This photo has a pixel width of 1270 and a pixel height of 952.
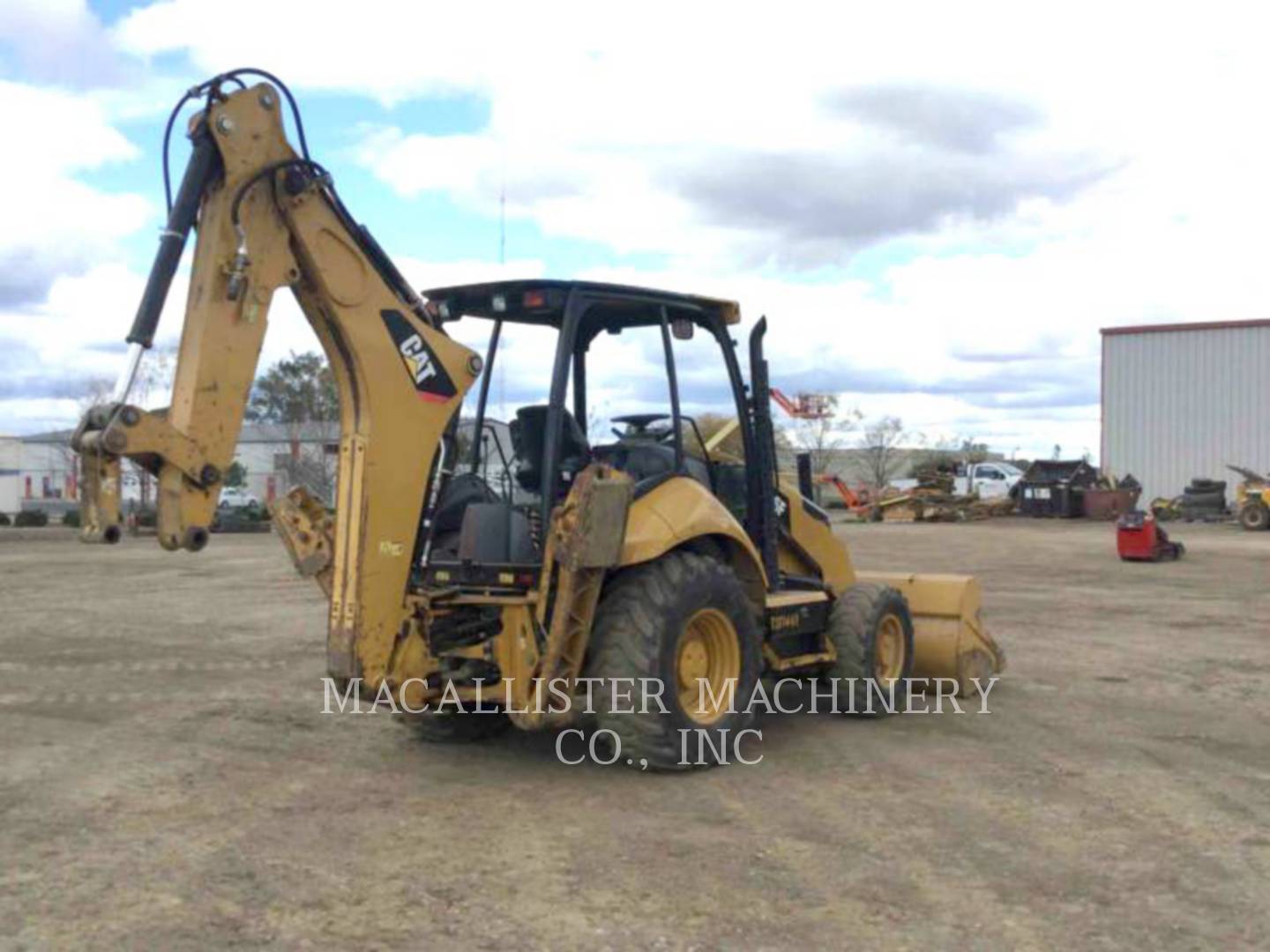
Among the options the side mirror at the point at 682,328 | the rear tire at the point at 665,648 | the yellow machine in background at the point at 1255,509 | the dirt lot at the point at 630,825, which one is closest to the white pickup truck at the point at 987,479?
the yellow machine in background at the point at 1255,509

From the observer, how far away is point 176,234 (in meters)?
5.75

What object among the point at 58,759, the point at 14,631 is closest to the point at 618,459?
the point at 58,759

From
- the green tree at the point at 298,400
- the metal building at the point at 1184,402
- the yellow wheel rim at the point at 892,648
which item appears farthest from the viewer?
the green tree at the point at 298,400

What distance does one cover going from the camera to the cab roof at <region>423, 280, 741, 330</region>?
274 inches

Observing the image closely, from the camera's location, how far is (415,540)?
666 cm

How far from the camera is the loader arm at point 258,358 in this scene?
5.65 m

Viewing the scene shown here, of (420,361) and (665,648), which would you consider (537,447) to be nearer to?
(420,361)

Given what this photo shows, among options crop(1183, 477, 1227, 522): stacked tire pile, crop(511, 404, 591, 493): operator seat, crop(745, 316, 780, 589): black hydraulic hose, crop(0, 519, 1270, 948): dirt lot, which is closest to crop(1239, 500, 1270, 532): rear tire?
crop(1183, 477, 1227, 522): stacked tire pile

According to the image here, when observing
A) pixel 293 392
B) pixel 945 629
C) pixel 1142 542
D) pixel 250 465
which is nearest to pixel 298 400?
pixel 293 392

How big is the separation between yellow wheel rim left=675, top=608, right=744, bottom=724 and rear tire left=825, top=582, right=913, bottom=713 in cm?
134

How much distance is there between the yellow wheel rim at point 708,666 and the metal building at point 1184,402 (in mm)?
40292

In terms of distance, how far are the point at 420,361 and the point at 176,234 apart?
139 cm

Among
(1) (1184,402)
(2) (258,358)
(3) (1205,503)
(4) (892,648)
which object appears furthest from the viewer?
(1) (1184,402)

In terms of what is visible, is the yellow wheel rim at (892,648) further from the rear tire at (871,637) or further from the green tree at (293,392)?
the green tree at (293,392)
